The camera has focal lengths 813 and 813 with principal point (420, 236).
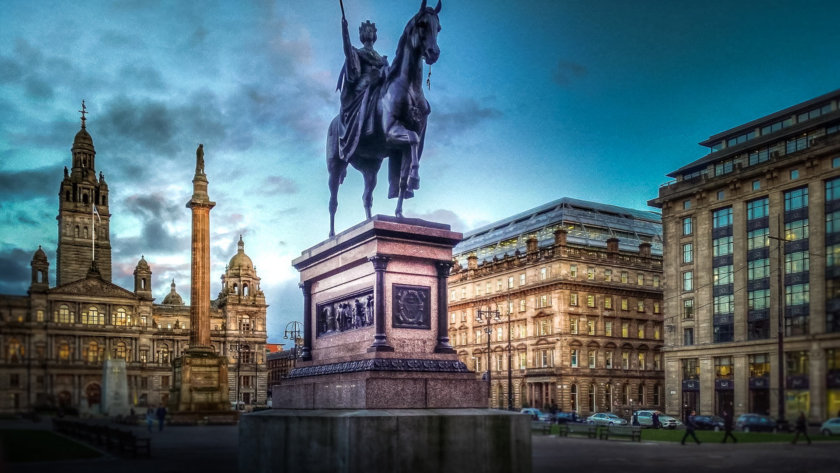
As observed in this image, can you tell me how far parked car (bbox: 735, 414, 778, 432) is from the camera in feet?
161

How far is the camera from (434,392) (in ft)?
36.7

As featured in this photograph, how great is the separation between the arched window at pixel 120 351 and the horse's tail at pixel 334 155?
124664mm

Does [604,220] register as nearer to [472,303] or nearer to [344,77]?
[472,303]

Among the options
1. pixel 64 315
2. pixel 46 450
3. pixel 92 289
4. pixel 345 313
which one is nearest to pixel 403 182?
pixel 345 313

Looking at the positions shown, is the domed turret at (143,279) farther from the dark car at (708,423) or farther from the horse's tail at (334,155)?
the horse's tail at (334,155)

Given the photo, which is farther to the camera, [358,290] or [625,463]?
[625,463]

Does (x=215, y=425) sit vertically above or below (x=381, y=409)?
below

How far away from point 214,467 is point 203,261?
47461 mm

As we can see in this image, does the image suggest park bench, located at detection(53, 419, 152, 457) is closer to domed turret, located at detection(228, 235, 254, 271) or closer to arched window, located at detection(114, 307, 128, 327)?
arched window, located at detection(114, 307, 128, 327)

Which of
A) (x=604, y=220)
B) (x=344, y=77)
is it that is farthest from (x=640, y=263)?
(x=344, y=77)

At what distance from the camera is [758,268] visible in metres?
58.4

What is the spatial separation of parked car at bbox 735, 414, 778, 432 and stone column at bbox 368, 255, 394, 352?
4343 centimetres

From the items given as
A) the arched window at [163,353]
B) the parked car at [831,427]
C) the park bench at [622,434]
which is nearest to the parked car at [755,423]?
the parked car at [831,427]

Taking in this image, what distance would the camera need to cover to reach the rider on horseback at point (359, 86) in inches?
505
